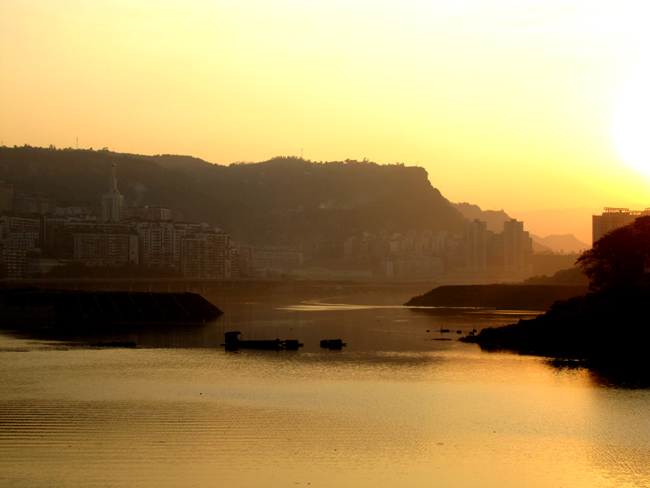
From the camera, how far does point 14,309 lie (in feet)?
222

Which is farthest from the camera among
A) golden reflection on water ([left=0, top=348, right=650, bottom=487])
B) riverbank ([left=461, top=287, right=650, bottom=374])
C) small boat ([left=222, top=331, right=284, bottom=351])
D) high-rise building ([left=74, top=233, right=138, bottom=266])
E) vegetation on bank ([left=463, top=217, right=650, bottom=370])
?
high-rise building ([left=74, top=233, right=138, bottom=266])

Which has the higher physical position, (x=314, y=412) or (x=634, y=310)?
(x=634, y=310)

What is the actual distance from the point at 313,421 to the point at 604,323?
87.9 ft

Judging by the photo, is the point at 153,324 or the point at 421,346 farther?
the point at 153,324

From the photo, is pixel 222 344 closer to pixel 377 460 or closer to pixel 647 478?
pixel 377 460

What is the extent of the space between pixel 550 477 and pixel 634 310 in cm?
2901

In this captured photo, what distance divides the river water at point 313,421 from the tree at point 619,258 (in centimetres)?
1569

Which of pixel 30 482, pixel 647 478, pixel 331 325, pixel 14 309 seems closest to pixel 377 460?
pixel 647 478

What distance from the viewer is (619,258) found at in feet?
186

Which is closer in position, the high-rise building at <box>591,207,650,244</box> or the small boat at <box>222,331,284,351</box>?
the small boat at <box>222,331,284,351</box>

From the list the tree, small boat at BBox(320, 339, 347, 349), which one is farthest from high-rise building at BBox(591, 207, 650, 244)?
small boat at BBox(320, 339, 347, 349)

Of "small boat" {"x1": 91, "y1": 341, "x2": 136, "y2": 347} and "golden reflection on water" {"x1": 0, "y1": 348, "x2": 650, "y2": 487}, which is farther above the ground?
"small boat" {"x1": 91, "y1": 341, "x2": 136, "y2": 347}

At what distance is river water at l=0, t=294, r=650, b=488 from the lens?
20.2 m

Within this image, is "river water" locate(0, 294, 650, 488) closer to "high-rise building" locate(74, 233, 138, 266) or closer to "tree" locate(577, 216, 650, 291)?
"tree" locate(577, 216, 650, 291)
